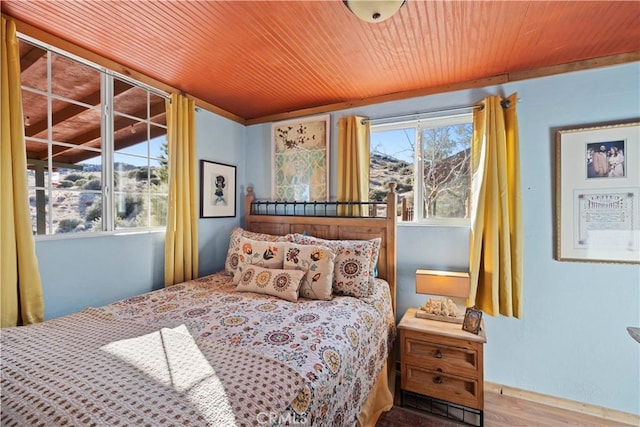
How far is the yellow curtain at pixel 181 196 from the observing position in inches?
93.7

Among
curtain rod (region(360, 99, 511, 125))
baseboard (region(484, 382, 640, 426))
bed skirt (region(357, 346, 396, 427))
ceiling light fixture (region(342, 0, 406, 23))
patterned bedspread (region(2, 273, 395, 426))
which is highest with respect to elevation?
ceiling light fixture (region(342, 0, 406, 23))

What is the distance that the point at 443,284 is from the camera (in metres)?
2.07

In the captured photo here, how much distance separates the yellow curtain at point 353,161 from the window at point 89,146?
5.14 ft

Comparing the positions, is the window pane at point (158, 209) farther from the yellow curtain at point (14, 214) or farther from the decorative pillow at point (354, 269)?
the decorative pillow at point (354, 269)

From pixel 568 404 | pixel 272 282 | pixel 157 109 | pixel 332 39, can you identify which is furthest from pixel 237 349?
pixel 568 404

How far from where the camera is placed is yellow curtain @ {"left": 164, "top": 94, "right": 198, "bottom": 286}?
2.38 meters

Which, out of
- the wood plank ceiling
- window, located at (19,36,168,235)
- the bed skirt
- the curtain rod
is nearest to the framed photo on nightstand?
the bed skirt

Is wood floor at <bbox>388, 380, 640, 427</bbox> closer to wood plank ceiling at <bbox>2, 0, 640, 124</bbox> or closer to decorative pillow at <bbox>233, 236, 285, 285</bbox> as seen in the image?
decorative pillow at <bbox>233, 236, 285, 285</bbox>

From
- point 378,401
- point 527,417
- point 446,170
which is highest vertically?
point 446,170

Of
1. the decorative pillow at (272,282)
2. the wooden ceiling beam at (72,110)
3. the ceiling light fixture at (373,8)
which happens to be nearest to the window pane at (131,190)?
the wooden ceiling beam at (72,110)

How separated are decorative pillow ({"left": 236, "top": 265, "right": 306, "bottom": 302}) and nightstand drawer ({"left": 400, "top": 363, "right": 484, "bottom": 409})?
98 cm

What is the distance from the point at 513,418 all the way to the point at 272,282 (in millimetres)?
1898

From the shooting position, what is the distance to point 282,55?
1946mm

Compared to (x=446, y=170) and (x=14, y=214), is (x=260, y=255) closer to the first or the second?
(x=14, y=214)
